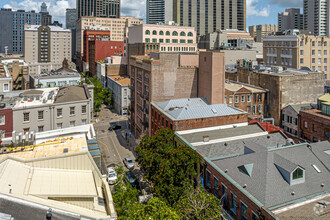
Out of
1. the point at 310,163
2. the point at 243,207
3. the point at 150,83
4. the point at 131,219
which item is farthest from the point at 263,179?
the point at 150,83

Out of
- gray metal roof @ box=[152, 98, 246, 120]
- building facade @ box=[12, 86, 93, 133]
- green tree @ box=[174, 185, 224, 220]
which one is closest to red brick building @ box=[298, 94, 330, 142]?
Answer: gray metal roof @ box=[152, 98, 246, 120]

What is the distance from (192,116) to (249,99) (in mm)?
25251

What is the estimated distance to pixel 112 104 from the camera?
119000 mm

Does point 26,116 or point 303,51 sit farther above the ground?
point 303,51

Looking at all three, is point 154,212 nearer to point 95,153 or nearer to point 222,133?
point 95,153

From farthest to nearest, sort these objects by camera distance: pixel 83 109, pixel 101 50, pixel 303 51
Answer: pixel 101 50, pixel 303 51, pixel 83 109

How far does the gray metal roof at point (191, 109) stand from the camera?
165ft

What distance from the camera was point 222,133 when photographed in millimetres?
46781

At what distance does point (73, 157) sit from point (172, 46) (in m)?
96.3

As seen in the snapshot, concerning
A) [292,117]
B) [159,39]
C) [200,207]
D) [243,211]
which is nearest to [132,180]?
[200,207]

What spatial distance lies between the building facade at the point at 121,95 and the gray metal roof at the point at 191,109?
44.9 metres

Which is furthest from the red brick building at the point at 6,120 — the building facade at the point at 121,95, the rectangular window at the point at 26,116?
the building facade at the point at 121,95

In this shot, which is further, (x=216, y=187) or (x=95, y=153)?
(x=216, y=187)

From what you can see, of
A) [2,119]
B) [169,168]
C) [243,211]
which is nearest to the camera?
[243,211]
